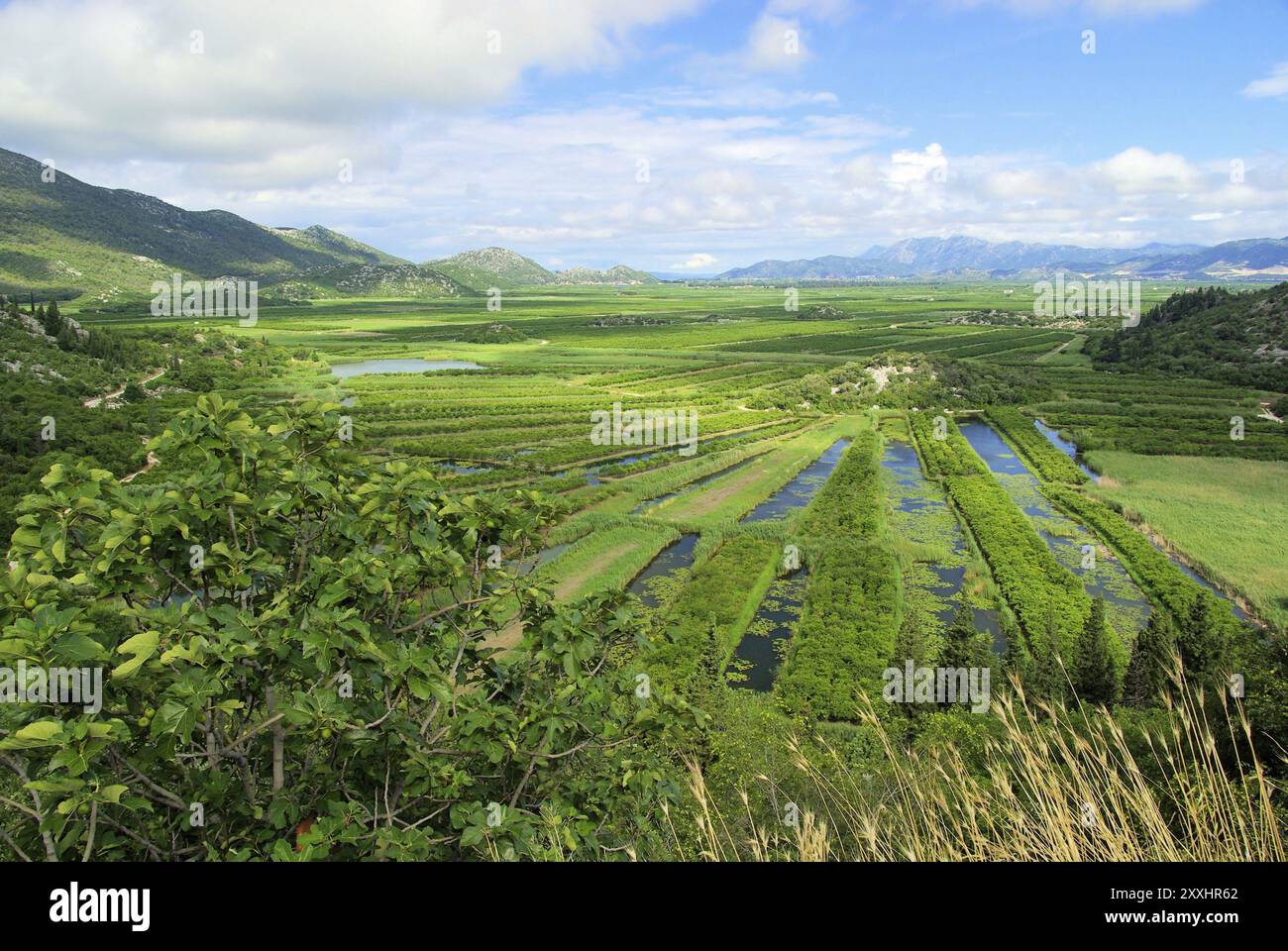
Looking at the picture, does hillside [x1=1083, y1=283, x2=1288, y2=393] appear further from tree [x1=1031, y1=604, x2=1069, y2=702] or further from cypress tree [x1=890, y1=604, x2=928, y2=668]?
cypress tree [x1=890, y1=604, x2=928, y2=668]

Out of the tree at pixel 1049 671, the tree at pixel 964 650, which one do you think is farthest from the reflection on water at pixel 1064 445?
the tree at pixel 964 650

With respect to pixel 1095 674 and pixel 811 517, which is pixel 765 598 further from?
pixel 1095 674

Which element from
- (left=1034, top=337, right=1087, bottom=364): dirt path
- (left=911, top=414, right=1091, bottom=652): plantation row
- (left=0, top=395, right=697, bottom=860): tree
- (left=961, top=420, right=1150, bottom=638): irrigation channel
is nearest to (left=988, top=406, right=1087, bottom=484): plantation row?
(left=961, top=420, right=1150, bottom=638): irrigation channel

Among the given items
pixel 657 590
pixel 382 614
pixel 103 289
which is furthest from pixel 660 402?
pixel 103 289

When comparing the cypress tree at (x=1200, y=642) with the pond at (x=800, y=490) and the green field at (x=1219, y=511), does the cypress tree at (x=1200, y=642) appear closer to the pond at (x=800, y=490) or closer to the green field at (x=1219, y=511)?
the green field at (x=1219, y=511)

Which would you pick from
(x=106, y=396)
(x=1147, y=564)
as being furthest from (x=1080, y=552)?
(x=106, y=396)
